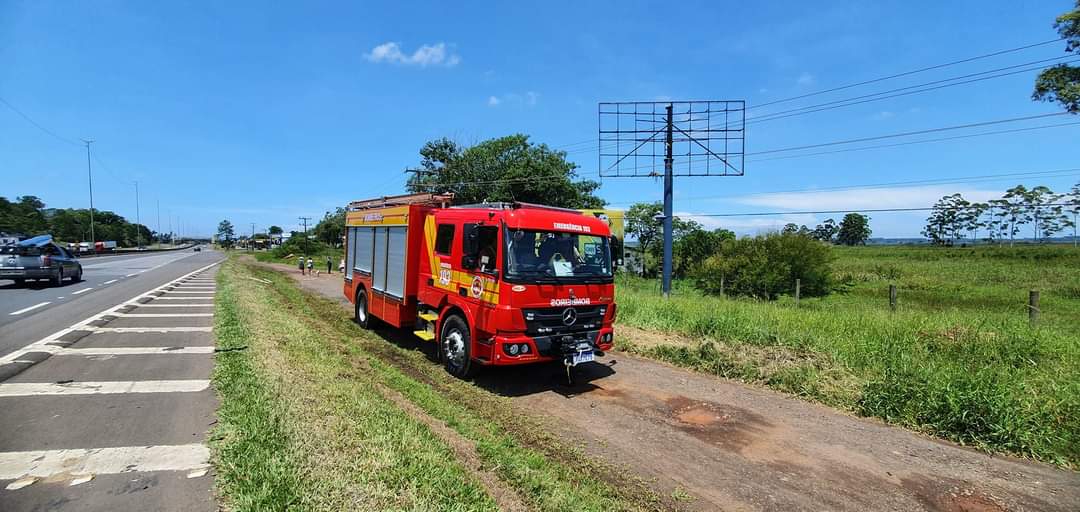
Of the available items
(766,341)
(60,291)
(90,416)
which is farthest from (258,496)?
(60,291)

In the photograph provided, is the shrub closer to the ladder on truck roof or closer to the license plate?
the ladder on truck roof

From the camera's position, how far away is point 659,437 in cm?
526

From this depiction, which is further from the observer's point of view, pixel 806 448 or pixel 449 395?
pixel 449 395

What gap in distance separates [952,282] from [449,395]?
3534 centimetres

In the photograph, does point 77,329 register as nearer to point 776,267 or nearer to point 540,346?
point 540,346

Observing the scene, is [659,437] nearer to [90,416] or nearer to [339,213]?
[90,416]

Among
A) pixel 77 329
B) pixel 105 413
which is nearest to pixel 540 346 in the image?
pixel 105 413

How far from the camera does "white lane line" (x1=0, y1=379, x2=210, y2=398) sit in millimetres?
5305

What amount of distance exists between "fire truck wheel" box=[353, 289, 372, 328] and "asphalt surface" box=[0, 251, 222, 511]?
292 centimetres

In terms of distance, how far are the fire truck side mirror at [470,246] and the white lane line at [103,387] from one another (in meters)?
3.42

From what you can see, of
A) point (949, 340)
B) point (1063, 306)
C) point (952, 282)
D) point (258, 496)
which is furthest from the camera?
point (952, 282)

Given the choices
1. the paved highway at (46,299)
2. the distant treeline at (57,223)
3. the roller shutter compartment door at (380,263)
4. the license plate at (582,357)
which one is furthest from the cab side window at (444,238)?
the distant treeline at (57,223)

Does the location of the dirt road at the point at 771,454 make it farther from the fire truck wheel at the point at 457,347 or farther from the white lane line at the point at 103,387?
the white lane line at the point at 103,387

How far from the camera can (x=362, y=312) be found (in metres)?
11.3
